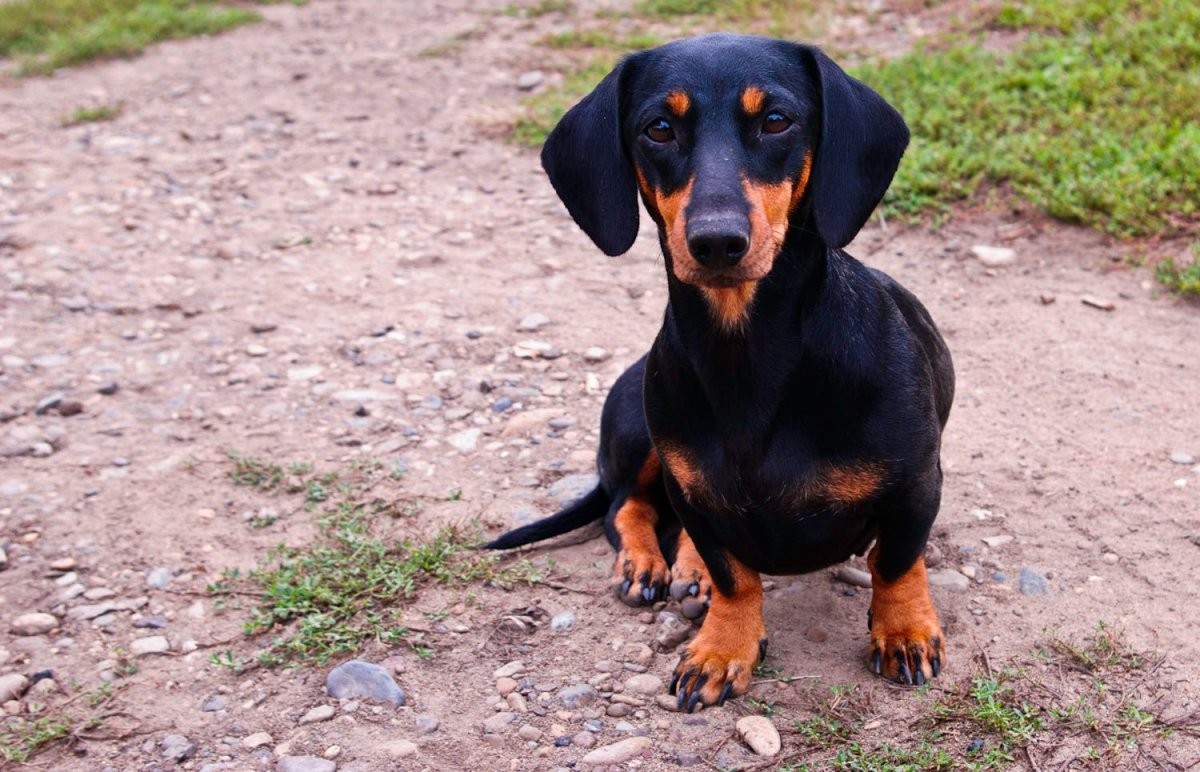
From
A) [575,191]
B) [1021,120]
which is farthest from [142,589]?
[1021,120]

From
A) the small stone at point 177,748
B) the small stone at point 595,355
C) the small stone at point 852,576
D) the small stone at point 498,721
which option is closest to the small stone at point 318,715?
the small stone at point 177,748

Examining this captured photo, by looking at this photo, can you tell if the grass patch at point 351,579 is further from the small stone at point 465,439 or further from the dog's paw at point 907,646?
the dog's paw at point 907,646

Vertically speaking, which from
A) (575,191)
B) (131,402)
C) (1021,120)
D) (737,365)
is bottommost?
(131,402)

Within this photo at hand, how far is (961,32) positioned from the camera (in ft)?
25.6

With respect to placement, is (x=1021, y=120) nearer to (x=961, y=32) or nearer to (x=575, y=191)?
(x=961, y=32)

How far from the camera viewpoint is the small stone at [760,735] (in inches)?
122

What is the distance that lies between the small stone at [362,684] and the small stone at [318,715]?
56 mm

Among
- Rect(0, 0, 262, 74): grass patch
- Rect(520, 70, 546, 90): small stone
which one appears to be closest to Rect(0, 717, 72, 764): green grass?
Rect(520, 70, 546, 90): small stone

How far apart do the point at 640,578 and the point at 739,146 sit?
1.45m

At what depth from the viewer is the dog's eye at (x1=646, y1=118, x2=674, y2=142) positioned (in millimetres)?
3006

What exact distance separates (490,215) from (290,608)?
3.36 metres

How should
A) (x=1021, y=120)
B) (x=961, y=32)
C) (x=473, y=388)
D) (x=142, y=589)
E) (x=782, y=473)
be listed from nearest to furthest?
1. (x=782, y=473)
2. (x=142, y=589)
3. (x=473, y=388)
4. (x=1021, y=120)
5. (x=961, y=32)

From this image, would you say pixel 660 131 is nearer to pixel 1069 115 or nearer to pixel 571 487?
pixel 571 487

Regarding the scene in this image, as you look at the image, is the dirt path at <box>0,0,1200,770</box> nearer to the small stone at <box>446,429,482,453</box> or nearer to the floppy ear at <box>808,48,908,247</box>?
the small stone at <box>446,429,482,453</box>
